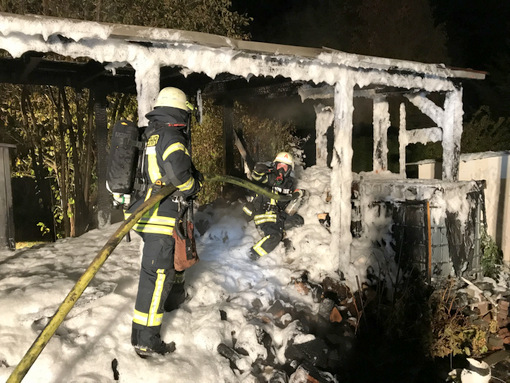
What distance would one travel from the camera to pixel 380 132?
8.52m

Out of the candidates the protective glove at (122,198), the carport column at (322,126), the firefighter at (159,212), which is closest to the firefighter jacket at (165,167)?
the firefighter at (159,212)

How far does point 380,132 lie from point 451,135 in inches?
77.0

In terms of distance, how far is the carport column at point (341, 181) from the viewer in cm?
552

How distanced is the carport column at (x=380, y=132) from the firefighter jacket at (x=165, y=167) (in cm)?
573

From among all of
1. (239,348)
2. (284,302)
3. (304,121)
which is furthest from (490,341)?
(304,121)

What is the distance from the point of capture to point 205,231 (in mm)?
7051

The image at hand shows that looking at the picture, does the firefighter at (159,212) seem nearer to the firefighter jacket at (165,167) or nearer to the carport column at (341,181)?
the firefighter jacket at (165,167)

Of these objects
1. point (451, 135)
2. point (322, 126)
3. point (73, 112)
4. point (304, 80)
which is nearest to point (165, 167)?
point (304, 80)

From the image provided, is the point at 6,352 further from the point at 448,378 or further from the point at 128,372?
the point at 448,378

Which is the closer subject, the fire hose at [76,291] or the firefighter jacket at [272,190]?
the fire hose at [76,291]

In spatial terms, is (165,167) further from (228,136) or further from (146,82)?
(228,136)

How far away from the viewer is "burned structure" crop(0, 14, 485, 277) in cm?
388

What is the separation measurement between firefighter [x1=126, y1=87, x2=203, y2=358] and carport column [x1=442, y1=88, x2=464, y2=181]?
496cm

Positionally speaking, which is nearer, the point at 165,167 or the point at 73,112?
the point at 165,167
